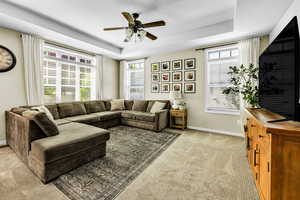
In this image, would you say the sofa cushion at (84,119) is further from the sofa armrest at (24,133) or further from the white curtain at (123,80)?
the white curtain at (123,80)

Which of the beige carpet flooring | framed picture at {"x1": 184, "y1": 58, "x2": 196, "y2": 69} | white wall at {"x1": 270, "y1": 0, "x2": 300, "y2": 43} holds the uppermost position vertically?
white wall at {"x1": 270, "y1": 0, "x2": 300, "y2": 43}

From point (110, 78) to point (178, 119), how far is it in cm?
324

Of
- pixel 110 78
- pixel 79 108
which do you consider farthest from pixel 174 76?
pixel 79 108

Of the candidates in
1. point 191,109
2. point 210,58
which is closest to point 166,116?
point 191,109

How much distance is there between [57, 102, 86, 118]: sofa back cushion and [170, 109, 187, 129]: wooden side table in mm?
2778

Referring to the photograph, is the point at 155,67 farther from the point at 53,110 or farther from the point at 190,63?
the point at 53,110

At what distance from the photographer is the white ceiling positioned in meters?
2.30

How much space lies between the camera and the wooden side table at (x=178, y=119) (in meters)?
4.01

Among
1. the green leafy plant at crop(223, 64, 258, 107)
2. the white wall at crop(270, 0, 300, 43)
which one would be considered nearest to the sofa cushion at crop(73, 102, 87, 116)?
the green leafy plant at crop(223, 64, 258, 107)

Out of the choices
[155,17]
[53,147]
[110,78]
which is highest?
[155,17]

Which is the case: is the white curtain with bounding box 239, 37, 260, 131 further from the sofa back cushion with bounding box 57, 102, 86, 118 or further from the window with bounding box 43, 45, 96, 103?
the window with bounding box 43, 45, 96, 103

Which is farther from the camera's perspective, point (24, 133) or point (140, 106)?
point (140, 106)

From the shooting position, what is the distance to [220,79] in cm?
385

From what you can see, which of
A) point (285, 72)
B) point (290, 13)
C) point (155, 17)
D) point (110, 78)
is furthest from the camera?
point (110, 78)
